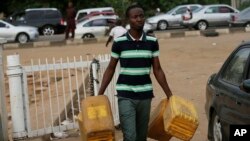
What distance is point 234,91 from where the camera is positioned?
5.92 metres

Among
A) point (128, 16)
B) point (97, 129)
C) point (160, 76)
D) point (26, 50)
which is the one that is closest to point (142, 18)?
point (128, 16)

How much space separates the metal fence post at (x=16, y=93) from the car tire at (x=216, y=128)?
8.26 ft

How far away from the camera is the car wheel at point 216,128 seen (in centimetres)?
632

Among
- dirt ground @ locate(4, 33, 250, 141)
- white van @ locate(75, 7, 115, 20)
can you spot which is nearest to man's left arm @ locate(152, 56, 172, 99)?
dirt ground @ locate(4, 33, 250, 141)

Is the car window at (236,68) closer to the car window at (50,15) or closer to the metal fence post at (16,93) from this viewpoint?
the metal fence post at (16,93)

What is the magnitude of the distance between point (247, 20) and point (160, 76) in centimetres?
2503

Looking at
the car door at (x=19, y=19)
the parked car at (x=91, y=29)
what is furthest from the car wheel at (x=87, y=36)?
the car door at (x=19, y=19)

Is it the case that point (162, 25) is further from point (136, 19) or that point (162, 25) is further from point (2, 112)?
point (136, 19)

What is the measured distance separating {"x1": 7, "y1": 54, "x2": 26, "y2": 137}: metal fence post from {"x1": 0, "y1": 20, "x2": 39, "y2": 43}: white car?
23.2 metres

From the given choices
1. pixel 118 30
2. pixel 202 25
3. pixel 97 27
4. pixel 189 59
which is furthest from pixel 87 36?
pixel 118 30

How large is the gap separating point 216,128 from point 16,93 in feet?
8.76

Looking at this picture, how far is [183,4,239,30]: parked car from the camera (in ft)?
106

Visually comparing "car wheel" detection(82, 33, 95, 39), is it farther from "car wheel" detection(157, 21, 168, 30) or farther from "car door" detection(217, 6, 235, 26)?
"car door" detection(217, 6, 235, 26)

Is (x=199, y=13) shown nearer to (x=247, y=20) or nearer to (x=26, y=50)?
(x=247, y=20)
